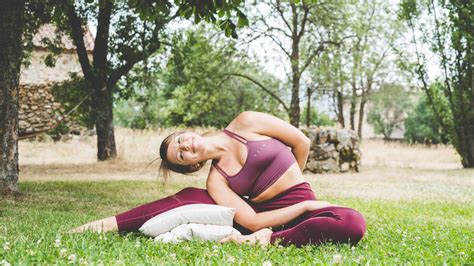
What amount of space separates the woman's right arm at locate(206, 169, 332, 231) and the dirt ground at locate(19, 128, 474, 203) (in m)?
0.65

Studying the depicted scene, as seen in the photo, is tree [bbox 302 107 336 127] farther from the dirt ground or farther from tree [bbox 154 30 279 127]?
the dirt ground

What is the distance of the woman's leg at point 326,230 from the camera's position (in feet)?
13.8

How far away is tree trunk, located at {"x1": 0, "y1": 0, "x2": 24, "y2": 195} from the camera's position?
26.9ft

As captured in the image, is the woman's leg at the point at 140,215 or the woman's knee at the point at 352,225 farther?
the woman's leg at the point at 140,215

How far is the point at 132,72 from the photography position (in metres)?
20.2

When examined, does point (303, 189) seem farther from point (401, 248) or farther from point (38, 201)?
point (38, 201)

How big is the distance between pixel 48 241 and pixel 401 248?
2.75 m

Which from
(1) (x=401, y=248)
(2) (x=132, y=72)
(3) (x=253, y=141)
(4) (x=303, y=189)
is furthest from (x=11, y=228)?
(2) (x=132, y=72)

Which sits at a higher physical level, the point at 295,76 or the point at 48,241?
the point at 295,76

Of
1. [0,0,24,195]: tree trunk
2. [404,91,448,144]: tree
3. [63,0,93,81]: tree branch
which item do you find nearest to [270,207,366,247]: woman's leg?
[0,0,24,195]: tree trunk

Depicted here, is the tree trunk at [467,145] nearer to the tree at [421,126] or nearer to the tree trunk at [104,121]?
the tree trunk at [104,121]

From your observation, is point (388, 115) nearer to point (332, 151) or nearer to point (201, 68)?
point (201, 68)

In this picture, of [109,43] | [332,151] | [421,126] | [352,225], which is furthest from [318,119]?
[352,225]

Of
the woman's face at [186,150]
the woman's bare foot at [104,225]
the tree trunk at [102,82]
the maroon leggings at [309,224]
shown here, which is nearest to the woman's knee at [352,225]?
the maroon leggings at [309,224]
